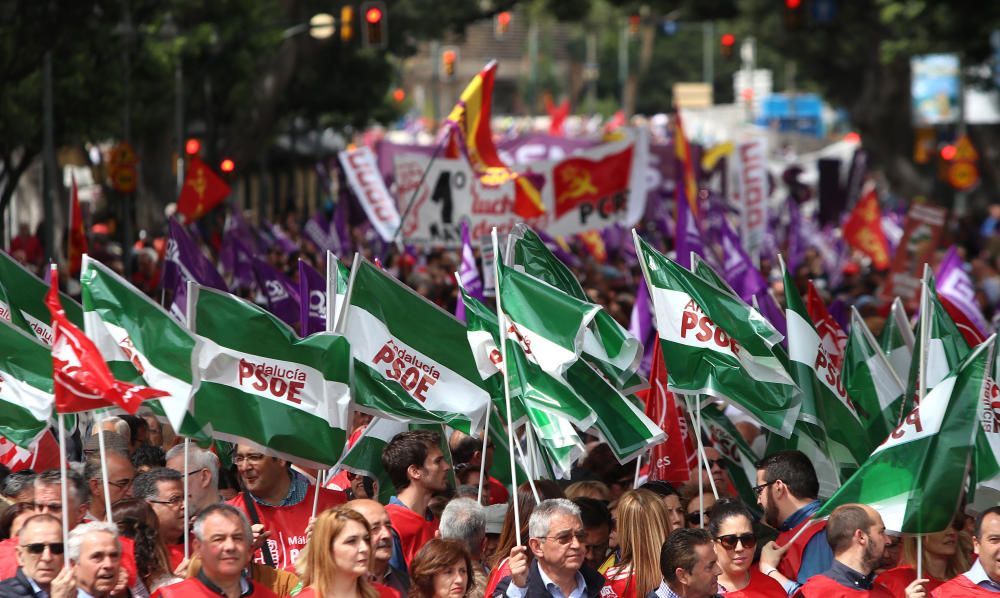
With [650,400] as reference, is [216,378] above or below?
above

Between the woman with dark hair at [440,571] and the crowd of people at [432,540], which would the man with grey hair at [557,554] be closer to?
the crowd of people at [432,540]

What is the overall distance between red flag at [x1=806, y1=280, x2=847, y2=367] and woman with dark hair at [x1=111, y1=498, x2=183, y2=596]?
16.2 ft

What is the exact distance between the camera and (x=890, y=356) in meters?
11.6

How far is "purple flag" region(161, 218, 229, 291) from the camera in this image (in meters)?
13.8

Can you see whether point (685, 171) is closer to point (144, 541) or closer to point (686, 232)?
point (686, 232)

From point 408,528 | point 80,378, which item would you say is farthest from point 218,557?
point 408,528

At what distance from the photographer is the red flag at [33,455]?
8867mm

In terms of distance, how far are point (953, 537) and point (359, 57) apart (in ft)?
123

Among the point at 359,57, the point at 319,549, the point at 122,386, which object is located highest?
the point at 122,386

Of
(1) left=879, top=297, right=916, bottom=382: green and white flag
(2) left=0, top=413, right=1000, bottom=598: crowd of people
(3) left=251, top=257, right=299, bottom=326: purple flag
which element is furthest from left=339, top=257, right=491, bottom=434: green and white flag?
(3) left=251, top=257, right=299, bottom=326: purple flag

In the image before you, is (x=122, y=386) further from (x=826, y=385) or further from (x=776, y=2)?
(x=776, y=2)

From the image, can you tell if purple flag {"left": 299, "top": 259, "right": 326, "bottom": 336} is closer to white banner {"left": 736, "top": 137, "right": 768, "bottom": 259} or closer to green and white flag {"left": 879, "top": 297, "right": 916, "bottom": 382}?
green and white flag {"left": 879, "top": 297, "right": 916, "bottom": 382}

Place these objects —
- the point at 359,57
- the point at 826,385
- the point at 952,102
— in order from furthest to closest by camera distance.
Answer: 1. the point at 952,102
2. the point at 359,57
3. the point at 826,385

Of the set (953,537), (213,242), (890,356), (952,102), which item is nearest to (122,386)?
(953,537)
